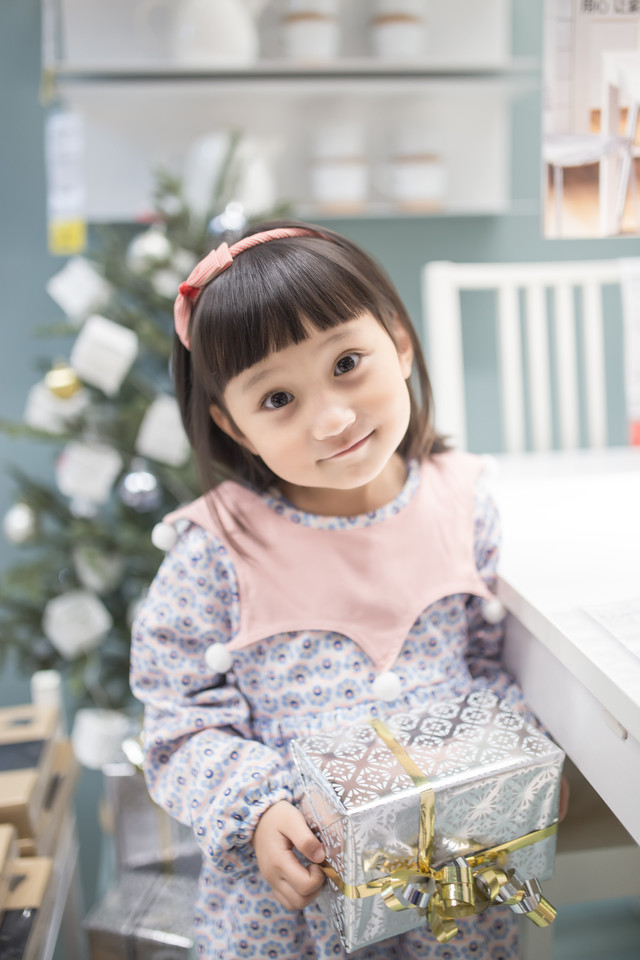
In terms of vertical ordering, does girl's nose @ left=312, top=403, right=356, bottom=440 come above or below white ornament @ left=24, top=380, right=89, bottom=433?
above

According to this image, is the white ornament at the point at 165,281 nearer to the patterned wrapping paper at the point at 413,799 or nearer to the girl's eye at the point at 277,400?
the girl's eye at the point at 277,400

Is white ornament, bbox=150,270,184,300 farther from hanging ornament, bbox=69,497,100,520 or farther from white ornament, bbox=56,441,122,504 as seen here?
hanging ornament, bbox=69,497,100,520

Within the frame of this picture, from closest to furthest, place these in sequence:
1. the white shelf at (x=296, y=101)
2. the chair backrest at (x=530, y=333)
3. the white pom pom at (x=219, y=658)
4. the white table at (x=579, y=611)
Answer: the white table at (x=579, y=611) → the white pom pom at (x=219, y=658) → the chair backrest at (x=530, y=333) → the white shelf at (x=296, y=101)

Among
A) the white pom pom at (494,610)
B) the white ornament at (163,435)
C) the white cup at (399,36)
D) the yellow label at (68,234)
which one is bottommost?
the white pom pom at (494,610)

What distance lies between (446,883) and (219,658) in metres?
0.28

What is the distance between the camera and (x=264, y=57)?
1737mm

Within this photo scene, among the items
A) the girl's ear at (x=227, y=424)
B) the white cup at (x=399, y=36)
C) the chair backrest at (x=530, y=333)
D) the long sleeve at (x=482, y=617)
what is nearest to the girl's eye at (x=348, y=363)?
the girl's ear at (x=227, y=424)

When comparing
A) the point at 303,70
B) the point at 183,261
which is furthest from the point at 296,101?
the point at 183,261

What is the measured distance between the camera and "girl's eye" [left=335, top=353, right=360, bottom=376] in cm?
72

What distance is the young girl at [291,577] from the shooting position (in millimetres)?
698

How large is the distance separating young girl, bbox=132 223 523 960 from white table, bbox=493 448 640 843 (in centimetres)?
5

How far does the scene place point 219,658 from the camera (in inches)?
30.2

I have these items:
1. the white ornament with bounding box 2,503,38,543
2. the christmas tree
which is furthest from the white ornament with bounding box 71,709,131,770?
the white ornament with bounding box 2,503,38,543

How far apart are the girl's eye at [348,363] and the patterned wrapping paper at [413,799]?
30 cm
